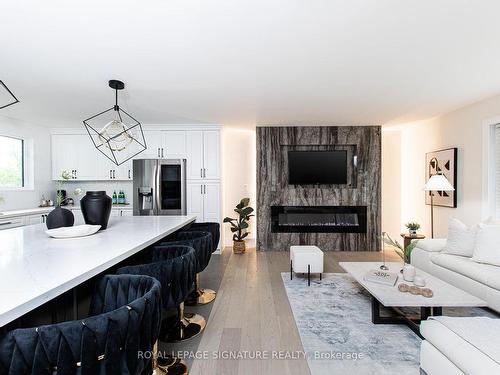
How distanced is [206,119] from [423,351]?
4085 millimetres

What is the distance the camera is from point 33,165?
15.9 feet

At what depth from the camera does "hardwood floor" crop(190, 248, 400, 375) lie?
1916 mm

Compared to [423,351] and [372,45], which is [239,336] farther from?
[372,45]

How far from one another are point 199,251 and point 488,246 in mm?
2829

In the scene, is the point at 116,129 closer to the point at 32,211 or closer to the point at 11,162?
the point at 32,211

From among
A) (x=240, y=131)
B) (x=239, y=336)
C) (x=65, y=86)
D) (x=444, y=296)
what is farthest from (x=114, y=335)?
(x=240, y=131)

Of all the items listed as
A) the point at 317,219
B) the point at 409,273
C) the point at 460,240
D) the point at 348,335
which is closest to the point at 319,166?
the point at 317,219

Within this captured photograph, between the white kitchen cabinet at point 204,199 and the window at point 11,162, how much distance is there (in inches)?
112

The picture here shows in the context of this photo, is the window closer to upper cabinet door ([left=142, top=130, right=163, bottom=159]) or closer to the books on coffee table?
upper cabinet door ([left=142, top=130, right=163, bottom=159])

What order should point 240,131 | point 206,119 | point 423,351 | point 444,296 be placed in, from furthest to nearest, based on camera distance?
point 240,131 → point 206,119 → point 444,296 → point 423,351

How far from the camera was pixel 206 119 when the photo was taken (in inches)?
183

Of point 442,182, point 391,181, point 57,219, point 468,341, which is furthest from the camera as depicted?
point 391,181

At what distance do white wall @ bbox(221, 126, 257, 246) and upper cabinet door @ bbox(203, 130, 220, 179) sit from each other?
626mm

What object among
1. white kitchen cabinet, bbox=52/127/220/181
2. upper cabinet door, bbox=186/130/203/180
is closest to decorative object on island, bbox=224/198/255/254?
white kitchen cabinet, bbox=52/127/220/181
